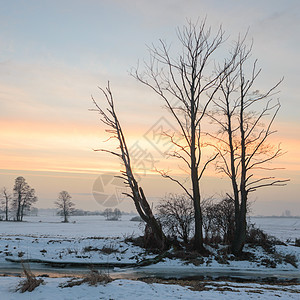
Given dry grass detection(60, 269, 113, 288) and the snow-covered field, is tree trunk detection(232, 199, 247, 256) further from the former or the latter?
dry grass detection(60, 269, 113, 288)

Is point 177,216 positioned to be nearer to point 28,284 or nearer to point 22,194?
point 28,284

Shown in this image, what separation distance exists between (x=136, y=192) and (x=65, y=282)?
10911 mm

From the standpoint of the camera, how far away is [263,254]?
20.8 metres

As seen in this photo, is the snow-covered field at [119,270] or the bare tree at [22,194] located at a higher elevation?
the bare tree at [22,194]

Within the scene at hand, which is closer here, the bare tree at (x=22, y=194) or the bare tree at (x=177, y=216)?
the bare tree at (x=177, y=216)

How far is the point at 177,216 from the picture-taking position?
2255 cm

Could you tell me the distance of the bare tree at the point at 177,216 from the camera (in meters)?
22.5

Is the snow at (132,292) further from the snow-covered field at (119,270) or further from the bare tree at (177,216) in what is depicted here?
the bare tree at (177,216)

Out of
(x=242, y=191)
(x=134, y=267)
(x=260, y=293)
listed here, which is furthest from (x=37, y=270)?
(x=242, y=191)

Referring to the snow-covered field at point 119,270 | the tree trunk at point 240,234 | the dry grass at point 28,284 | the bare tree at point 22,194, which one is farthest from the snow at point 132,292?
the bare tree at point 22,194

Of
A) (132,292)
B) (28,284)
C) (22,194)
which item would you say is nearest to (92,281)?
(132,292)

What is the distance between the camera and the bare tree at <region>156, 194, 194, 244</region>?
73.7 feet

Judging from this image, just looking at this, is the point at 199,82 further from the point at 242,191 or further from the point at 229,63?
the point at 242,191

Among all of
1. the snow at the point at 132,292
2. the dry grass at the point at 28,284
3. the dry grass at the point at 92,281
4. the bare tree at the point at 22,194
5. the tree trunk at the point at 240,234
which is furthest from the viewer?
the bare tree at the point at 22,194
